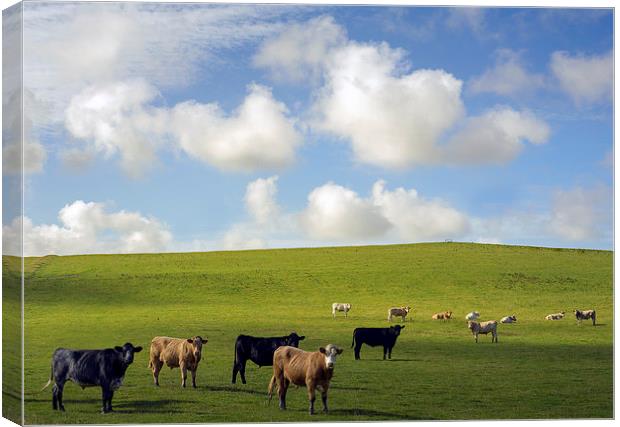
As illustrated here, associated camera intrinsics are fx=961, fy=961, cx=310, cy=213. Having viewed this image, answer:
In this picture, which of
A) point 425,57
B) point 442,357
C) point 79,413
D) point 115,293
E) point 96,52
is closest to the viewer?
point 79,413

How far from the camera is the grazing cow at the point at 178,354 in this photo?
64.7 feet

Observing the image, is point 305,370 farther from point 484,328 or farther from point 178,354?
point 484,328

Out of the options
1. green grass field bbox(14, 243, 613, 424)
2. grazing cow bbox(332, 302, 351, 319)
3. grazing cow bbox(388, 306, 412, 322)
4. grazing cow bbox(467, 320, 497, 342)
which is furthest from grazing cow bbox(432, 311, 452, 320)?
grazing cow bbox(467, 320, 497, 342)

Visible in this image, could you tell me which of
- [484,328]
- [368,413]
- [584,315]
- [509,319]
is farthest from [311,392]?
[584,315]

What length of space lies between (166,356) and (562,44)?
11.5 meters

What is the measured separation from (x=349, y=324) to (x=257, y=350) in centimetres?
1466

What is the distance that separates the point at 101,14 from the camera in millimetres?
19953

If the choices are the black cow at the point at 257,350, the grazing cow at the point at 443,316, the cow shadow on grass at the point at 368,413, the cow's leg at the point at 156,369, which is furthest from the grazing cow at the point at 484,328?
the cow's leg at the point at 156,369

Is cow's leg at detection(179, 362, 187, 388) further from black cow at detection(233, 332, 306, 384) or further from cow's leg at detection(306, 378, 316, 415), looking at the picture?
cow's leg at detection(306, 378, 316, 415)

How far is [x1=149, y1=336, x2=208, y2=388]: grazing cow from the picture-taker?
64.7 ft

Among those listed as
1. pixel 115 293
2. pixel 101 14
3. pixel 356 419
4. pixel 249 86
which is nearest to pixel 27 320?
pixel 115 293

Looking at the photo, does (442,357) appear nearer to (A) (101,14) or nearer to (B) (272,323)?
(B) (272,323)

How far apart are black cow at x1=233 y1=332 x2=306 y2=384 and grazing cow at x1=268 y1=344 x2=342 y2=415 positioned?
2.71m

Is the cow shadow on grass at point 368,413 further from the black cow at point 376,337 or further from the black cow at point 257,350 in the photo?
the black cow at point 376,337
